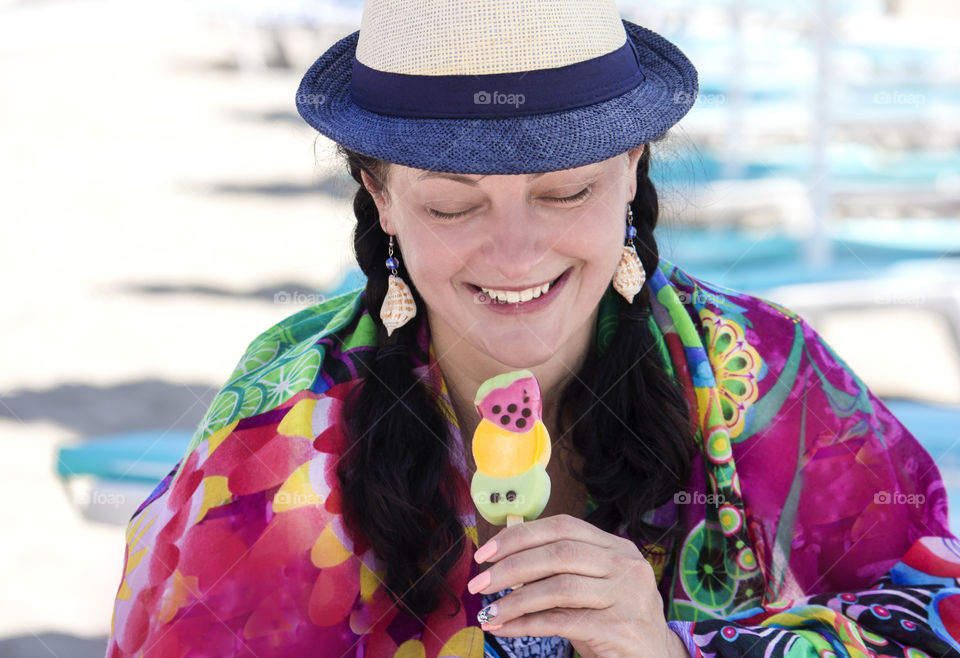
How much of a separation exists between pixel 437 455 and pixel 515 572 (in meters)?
0.56

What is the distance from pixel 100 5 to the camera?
18891mm

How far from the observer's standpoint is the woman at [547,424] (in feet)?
5.65

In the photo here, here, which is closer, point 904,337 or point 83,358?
point 904,337

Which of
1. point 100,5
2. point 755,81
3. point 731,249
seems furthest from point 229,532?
point 100,5

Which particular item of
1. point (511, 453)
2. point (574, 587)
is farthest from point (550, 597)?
point (511, 453)

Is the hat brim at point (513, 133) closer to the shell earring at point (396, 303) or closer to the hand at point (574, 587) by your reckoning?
the shell earring at point (396, 303)

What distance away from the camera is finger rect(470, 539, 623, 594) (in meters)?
1.50

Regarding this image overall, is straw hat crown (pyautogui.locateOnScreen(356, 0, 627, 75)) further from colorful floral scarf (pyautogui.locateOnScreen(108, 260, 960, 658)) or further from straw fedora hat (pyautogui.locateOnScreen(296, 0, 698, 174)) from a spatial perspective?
colorful floral scarf (pyautogui.locateOnScreen(108, 260, 960, 658))

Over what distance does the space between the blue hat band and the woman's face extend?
106 mm

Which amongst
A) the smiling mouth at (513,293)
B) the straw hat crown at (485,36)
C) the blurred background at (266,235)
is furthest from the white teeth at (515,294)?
the blurred background at (266,235)

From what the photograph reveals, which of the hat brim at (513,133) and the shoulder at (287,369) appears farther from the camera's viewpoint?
the shoulder at (287,369)

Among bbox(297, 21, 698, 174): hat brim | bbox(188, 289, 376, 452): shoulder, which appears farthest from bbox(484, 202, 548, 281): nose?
bbox(188, 289, 376, 452): shoulder

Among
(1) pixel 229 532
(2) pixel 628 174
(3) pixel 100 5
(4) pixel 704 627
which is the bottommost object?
(3) pixel 100 5

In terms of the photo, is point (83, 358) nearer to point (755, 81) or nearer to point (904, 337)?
point (904, 337)
